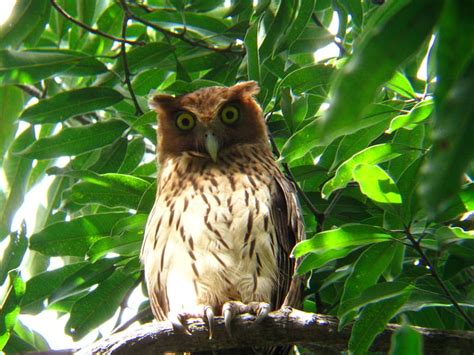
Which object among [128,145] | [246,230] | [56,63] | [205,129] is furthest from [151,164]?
[246,230]

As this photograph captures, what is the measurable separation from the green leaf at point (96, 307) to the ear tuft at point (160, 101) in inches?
37.3

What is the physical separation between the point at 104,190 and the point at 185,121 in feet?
2.77

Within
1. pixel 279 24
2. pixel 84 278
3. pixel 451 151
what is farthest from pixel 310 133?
pixel 451 151

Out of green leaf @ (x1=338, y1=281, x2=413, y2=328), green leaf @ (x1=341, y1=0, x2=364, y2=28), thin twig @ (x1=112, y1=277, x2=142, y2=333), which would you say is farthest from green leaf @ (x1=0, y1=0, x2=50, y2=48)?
green leaf @ (x1=338, y1=281, x2=413, y2=328)

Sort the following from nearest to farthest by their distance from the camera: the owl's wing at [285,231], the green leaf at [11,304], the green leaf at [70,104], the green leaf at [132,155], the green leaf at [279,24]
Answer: the green leaf at [279,24] → the green leaf at [11,304] → the owl's wing at [285,231] → the green leaf at [70,104] → the green leaf at [132,155]

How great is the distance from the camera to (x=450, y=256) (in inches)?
102

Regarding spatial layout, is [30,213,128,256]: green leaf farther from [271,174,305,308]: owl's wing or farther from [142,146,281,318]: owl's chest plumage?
[271,174,305,308]: owl's wing

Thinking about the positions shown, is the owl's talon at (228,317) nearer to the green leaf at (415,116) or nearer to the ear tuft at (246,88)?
the green leaf at (415,116)

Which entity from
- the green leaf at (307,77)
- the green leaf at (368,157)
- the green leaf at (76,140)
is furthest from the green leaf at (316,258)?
the green leaf at (76,140)

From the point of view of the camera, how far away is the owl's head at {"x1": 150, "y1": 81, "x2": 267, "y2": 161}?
12.8 feet

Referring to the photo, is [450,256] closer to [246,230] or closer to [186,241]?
[246,230]

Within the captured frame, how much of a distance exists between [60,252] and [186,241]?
625 millimetres

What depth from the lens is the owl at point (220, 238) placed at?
321 cm

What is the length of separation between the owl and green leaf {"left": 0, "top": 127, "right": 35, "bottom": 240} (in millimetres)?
836
